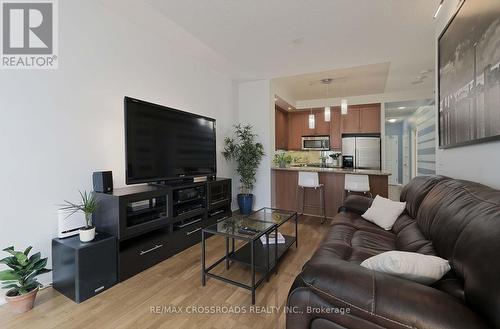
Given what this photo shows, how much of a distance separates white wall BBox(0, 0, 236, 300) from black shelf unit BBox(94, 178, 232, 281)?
41 centimetres

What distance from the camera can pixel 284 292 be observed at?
1.88 metres

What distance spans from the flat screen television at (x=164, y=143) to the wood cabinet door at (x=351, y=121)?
388 centimetres

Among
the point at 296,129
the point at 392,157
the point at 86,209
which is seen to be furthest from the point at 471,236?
the point at 392,157

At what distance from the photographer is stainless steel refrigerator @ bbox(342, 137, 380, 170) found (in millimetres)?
5551

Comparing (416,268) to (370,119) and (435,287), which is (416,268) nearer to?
(435,287)

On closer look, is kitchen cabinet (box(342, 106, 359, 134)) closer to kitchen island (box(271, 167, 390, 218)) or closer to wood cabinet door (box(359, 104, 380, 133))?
wood cabinet door (box(359, 104, 380, 133))

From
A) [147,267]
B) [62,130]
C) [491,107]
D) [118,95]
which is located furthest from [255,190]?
[491,107]

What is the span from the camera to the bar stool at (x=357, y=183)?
138 inches

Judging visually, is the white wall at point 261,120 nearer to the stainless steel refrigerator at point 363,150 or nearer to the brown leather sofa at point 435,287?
the stainless steel refrigerator at point 363,150

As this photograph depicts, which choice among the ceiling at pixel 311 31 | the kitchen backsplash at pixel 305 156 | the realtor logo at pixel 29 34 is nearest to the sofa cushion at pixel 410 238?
the ceiling at pixel 311 31

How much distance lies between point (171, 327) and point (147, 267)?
922 millimetres

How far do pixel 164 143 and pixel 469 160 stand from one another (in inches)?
113

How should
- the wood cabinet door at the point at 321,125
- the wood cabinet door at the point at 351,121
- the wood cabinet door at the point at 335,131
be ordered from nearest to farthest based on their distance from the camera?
the wood cabinet door at the point at 351,121
the wood cabinet door at the point at 335,131
the wood cabinet door at the point at 321,125

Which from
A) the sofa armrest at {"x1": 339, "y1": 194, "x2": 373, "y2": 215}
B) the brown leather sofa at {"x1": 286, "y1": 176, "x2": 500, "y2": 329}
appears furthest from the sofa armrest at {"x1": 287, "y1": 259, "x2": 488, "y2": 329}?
the sofa armrest at {"x1": 339, "y1": 194, "x2": 373, "y2": 215}
